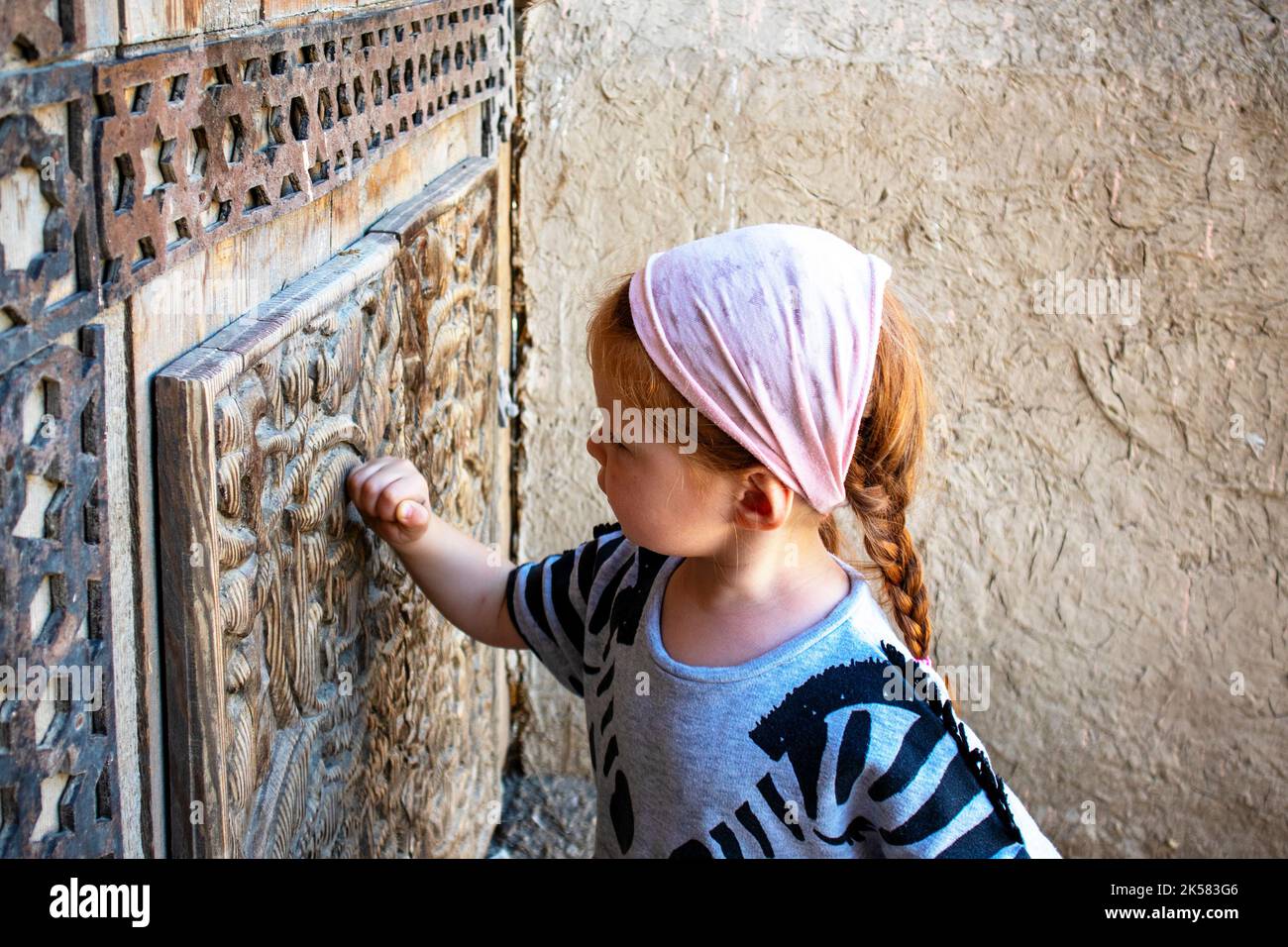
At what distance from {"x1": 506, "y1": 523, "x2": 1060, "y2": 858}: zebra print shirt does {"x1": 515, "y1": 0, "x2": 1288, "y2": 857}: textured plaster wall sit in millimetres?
1112

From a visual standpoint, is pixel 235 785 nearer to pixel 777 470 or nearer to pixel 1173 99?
pixel 777 470

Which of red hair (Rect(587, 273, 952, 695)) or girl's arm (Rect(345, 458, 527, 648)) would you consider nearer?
red hair (Rect(587, 273, 952, 695))

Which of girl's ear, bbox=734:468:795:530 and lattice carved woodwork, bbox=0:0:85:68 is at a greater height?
lattice carved woodwork, bbox=0:0:85:68

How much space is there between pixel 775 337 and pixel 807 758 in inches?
16.5

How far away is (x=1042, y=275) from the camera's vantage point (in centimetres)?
228

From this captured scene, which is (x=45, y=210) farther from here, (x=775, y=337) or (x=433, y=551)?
(x=433, y=551)

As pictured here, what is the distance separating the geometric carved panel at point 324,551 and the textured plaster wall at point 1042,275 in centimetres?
38

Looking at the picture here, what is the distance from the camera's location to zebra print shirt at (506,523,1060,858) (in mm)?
1179

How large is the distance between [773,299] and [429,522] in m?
0.52

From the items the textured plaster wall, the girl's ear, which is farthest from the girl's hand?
the textured plaster wall

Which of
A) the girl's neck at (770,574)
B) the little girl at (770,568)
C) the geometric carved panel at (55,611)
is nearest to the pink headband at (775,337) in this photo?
the little girl at (770,568)

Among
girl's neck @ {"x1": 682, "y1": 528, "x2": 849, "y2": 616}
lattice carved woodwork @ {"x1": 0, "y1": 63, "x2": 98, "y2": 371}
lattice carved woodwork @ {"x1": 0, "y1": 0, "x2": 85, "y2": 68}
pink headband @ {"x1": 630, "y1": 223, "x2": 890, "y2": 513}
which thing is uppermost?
lattice carved woodwork @ {"x1": 0, "y1": 0, "x2": 85, "y2": 68}

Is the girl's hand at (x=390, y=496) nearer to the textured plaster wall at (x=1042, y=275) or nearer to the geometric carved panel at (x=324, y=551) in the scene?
the geometric carved panel at (x=324, y=551)

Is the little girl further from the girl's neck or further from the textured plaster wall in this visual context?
the textured plaster wall
